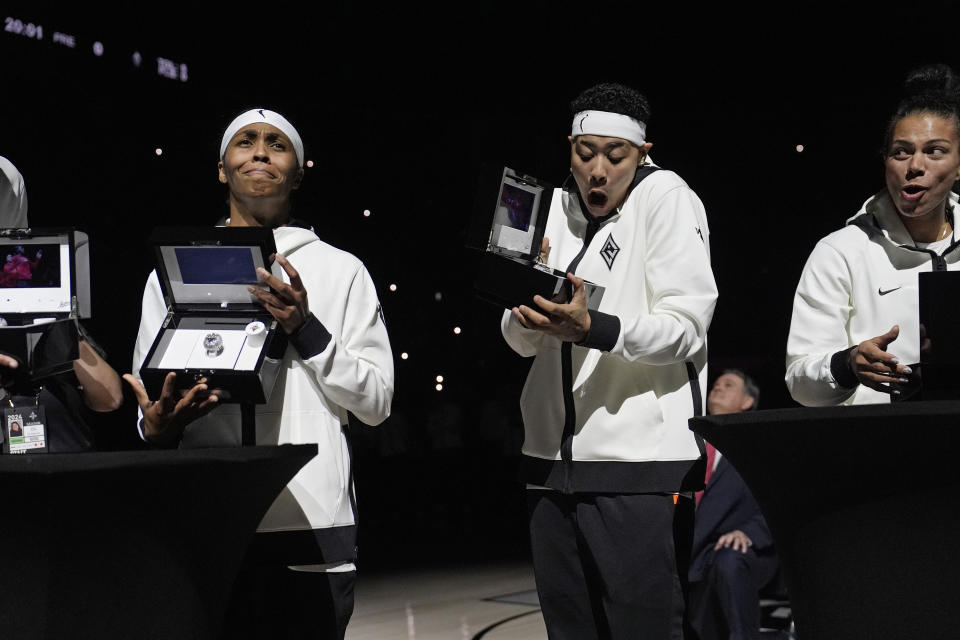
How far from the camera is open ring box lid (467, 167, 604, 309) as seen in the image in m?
1.96

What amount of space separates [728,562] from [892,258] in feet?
8.24

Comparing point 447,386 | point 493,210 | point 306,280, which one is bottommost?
point 447,386

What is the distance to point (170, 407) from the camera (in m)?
1.81

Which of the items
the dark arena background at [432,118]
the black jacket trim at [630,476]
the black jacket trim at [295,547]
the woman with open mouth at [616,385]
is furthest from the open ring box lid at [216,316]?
the dark arena background at [432,118]

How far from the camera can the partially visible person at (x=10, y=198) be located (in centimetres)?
224

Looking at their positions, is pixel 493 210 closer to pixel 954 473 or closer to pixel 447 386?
pixel 954 473

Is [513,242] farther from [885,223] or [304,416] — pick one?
[885,223]

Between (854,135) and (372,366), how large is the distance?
658 cm

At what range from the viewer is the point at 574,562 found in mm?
2061

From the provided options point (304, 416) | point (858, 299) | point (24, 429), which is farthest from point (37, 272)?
point (858, 299)

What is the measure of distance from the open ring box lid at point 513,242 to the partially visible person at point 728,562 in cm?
247

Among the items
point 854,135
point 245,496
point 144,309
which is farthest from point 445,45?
point 245,496

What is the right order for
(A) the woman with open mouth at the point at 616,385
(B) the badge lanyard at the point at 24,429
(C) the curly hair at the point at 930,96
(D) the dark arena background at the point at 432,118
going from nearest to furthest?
(B) the badge lanyard at the point at 24,429 < (A) the woman with open mouth at the point at 616,385 < (C) the curly hair at the point at 930,96 < (D) the dark arena background at the point at 432,118

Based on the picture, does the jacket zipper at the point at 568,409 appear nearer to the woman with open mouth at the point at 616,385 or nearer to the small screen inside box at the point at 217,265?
the woman with open mouth at the point at 616,385
